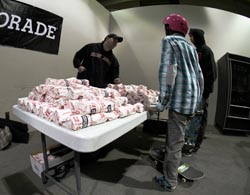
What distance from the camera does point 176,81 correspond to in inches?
53.2

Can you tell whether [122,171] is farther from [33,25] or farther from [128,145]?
[33,25]

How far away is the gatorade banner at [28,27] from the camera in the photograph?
2.26 meters

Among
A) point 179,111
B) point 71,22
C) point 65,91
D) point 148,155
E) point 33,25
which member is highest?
point 71,22

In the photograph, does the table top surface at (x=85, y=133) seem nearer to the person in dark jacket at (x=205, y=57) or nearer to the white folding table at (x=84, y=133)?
the white folding table at (x=84, y=133)

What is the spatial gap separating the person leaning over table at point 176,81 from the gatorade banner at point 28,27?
203 cm

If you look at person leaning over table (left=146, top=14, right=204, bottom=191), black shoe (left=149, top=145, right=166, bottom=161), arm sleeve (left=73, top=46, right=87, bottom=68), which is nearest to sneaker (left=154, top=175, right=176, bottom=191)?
person leaning over table (left=146, top=14, right=204, bottom=191)

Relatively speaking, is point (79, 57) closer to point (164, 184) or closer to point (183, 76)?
point (183, 76)

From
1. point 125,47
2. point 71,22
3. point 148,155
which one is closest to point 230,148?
point 148,155

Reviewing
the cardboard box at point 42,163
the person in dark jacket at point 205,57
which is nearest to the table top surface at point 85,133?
the cardboard box at point 42,163

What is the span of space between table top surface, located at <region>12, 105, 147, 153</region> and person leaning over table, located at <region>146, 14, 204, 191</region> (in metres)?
0.39

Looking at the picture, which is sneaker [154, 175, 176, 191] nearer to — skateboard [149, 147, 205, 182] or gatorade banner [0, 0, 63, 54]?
skateboard [149, 147, 205, 182]

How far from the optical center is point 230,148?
2.60 meters

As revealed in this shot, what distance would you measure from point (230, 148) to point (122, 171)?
1.76 meters

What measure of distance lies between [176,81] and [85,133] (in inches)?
32.8
